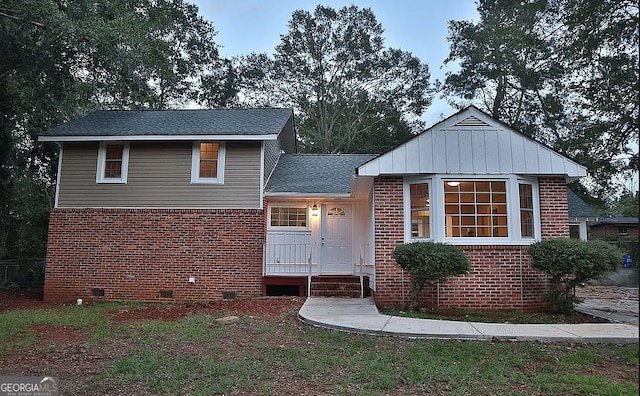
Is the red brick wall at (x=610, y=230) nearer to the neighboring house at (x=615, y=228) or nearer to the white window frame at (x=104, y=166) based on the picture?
the neighboring house at (x=615, y=228)

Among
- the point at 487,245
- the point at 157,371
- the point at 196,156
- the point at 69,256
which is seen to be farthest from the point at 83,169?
the point at 487,245

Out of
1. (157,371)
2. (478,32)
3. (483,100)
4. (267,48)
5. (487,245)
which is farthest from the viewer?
(267,48)

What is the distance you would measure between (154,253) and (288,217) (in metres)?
3.43

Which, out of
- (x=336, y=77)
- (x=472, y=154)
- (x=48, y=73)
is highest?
(x=336, y=77)

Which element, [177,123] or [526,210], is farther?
[177,123]

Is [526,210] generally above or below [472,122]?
below

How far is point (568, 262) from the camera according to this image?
289 inches

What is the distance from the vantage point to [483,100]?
25.5m

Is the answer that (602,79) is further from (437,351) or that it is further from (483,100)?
(437,351)

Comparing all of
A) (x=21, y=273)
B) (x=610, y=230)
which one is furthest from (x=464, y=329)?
(x=610, y=230)

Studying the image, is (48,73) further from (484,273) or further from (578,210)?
(578,210)

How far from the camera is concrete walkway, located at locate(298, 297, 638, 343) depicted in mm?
5766

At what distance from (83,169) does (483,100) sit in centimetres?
2167

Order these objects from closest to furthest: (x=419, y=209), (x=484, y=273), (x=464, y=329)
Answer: (x=464, y=329), (x=484, y=273), (x=419, y=209)
